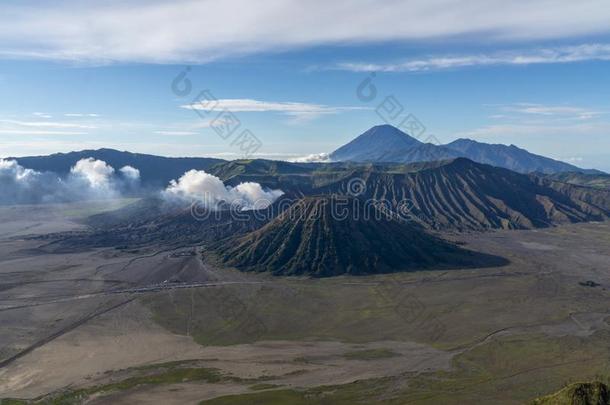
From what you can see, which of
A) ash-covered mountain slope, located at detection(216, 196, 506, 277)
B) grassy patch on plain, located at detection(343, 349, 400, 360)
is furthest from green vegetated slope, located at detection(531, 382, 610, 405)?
ash-covered mountain slope, located at detection(216, 196, 506, 277)

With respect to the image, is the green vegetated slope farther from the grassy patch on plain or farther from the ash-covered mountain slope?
the ash-covered mountain slope

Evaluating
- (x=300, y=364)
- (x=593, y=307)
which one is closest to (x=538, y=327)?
(x=593, y=307)

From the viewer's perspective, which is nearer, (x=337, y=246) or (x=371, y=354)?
(x=371, y=354)

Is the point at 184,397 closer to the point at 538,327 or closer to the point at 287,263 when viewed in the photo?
the point at 538,327

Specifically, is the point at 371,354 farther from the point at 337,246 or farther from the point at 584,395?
the point at 337,246

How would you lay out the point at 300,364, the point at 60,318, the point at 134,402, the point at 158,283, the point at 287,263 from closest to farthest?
the point at 134,402, the point at 300,364, the point at 60,318, the point at 158,283, the point at 287,263

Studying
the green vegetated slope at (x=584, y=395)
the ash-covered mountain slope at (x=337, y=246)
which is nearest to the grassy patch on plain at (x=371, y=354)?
the green vegetated slope at (x=584, y=395)

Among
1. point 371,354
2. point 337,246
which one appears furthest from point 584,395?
point 337,246

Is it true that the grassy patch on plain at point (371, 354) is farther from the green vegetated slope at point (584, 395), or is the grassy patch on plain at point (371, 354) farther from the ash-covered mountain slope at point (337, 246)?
the ash-covered mountain slope at point (337, 246)
